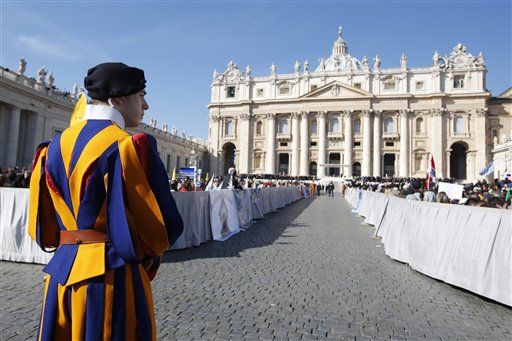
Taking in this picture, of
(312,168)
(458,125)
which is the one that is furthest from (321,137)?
(458,125)

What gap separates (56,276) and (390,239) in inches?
302

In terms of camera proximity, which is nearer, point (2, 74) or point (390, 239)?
point (390, 239)

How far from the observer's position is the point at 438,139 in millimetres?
50469

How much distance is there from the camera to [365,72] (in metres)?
54.3

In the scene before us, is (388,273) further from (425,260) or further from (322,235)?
(322,235)

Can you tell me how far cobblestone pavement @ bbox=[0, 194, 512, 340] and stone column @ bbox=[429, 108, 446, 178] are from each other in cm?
4953

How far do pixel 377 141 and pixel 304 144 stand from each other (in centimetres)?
1159

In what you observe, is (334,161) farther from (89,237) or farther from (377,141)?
(89,237)

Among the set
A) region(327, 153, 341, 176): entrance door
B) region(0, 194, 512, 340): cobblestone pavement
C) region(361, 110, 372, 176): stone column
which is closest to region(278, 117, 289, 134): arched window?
region(327, 153, 341, 176): entrance door

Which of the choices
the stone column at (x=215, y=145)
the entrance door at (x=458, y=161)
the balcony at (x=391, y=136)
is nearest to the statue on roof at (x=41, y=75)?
the stone column at (x=215, y=145)

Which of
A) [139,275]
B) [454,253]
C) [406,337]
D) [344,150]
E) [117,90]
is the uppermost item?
[344,150]

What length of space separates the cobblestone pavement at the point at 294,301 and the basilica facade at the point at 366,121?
47734 millimetres

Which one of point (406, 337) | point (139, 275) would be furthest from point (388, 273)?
point (139, 275)

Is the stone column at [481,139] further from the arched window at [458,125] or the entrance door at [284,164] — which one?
the entrance door at [284,164]
